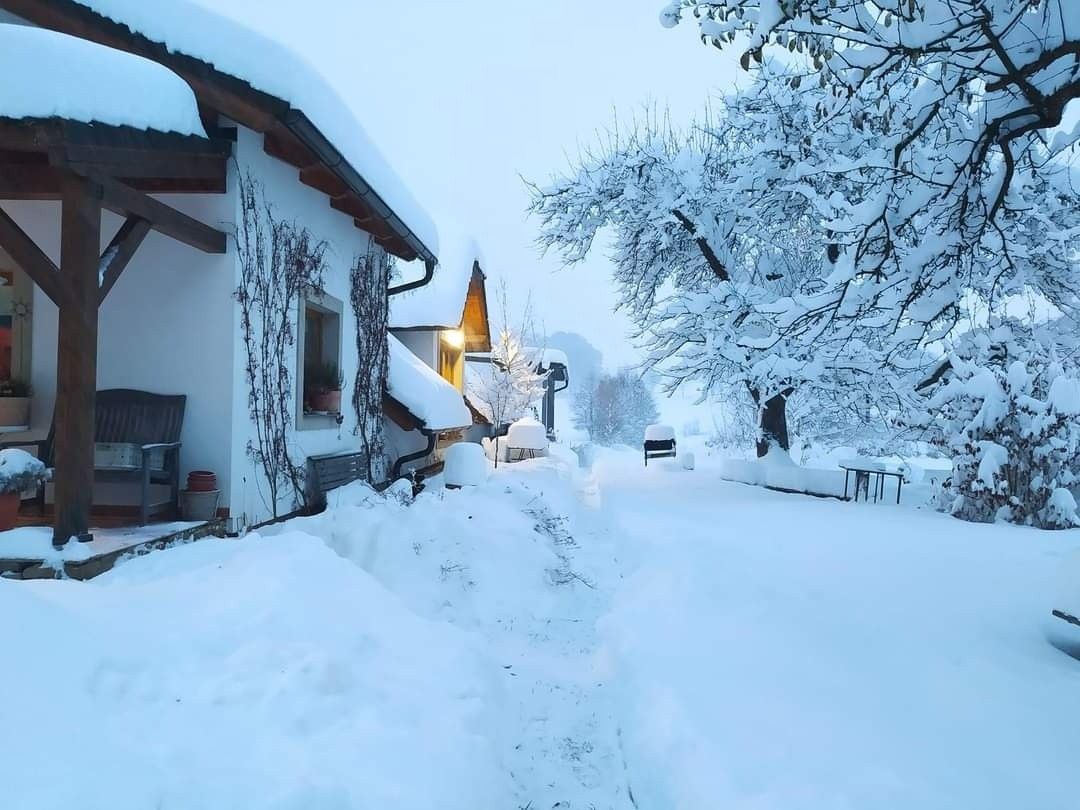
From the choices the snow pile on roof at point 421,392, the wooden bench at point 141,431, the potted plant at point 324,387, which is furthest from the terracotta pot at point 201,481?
the snow pile on roof at point 421,392

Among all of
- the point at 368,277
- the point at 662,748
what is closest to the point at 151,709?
the point at 662,748

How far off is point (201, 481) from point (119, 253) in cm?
187

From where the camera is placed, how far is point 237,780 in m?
2.16

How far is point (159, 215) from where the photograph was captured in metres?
4.68

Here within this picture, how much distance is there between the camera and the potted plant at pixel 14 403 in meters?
5.45

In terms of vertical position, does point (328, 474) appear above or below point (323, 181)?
below

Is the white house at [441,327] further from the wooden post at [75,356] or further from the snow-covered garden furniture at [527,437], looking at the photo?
the wooden post at [75,356]

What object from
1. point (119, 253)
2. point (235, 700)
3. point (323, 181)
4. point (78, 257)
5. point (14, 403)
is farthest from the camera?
point (323, 181)

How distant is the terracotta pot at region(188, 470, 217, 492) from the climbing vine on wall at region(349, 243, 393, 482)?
357cm

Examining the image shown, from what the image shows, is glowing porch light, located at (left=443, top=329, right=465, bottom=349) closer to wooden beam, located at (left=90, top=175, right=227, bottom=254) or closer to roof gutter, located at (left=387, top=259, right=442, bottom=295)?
roof gutter, located at (left=387, top=259, right=442, bottom=295)

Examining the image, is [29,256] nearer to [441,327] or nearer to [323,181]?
[323,181]

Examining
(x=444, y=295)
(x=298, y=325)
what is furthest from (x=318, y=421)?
(x=444, y=295)

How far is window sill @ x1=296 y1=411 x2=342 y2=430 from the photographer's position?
7055mm

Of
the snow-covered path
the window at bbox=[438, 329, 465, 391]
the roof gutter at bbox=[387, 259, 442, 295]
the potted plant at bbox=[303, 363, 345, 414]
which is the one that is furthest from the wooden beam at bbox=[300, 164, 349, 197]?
the window at bbox=[438, 329, 465, 391]
